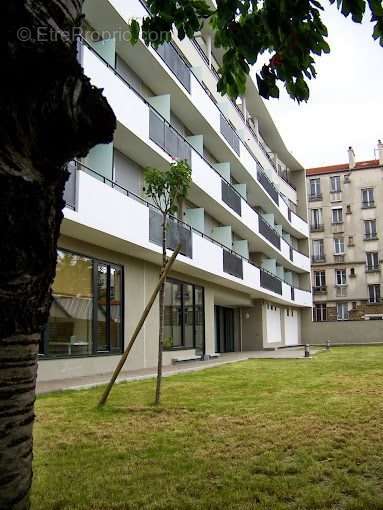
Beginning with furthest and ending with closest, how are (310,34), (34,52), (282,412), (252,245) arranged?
1. (252,245)
2. (282,412)
3. (310,34)
4. (34,52)

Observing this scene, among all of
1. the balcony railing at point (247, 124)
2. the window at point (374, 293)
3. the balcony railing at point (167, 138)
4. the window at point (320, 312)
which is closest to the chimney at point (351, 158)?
the window at point (374, 293)

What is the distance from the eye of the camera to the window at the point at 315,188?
5669 centimetres

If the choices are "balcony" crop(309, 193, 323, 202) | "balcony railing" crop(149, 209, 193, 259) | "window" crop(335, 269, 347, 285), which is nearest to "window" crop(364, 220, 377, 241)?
"window" crop(335, 269, 347, 285)

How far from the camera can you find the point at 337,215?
181ft

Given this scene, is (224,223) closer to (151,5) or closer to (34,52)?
(151,5)

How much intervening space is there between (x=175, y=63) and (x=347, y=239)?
40054 millimetres

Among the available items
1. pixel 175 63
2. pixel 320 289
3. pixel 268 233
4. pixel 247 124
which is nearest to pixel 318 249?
pixel 320 289

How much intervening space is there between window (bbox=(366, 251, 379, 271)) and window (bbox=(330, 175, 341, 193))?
7.49 meters

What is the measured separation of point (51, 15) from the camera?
86.1 inches

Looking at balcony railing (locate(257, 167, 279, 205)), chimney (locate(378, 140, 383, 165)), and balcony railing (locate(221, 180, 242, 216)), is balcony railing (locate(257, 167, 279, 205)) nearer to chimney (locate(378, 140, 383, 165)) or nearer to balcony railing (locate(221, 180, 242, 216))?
balcony railing (locate(221, 180, 242, 216))

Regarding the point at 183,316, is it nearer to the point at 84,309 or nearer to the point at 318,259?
the point at 84,309

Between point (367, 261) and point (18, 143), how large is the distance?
54327 mm

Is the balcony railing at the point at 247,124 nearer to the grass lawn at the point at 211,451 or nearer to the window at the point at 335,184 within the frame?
the window at the point at 335,184

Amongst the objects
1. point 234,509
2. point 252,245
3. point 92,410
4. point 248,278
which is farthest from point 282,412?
point 252,245
